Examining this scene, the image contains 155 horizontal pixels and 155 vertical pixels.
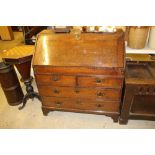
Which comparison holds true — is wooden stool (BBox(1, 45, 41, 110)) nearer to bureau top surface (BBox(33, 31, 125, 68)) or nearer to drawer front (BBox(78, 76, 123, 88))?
bureau top surface (BBox(33, 31, 125, 68))

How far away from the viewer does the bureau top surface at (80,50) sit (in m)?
1.65

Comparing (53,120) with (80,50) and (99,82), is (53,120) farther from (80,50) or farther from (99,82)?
(80,50)

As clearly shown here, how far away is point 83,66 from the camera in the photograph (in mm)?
1661

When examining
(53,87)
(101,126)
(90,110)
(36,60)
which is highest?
(36,60)

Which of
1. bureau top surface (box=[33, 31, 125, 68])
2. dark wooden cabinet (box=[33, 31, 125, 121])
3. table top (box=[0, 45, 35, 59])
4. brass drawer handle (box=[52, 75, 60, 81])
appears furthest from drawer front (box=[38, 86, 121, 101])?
table top (box=[0, 45, 35, 59])

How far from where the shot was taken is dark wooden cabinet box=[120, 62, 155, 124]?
67.5 inches

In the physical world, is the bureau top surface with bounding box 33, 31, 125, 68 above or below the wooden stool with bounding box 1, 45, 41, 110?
above

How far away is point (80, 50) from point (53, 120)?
1182 mm

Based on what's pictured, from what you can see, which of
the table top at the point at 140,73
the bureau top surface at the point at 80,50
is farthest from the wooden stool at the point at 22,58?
the table top at the point at 140,73

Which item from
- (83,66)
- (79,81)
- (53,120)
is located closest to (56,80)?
(79,81)
